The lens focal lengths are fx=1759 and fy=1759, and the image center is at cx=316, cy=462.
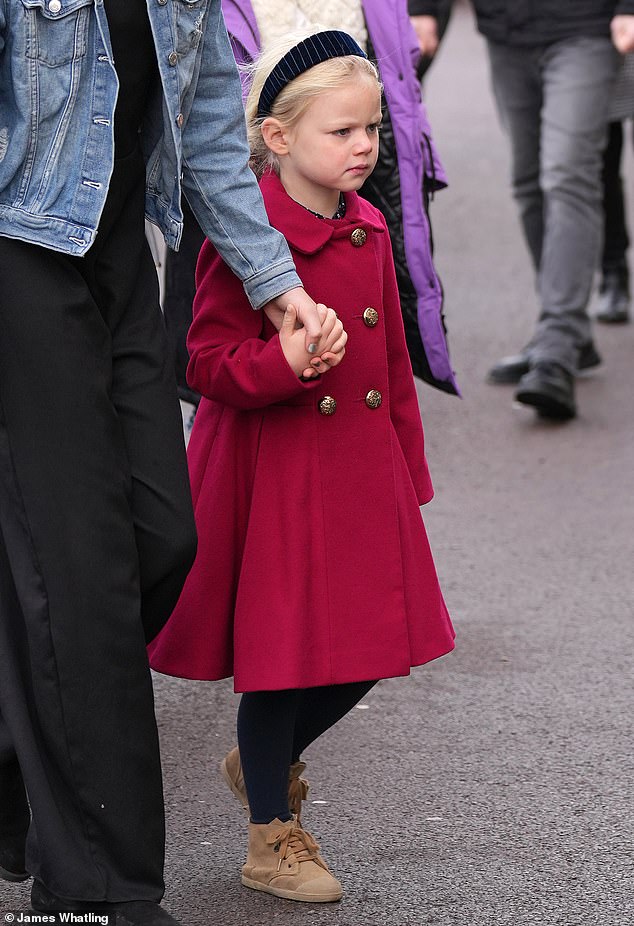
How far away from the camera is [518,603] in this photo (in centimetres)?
523

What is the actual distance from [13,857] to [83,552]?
0.71 metres

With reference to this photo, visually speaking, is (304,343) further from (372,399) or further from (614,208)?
(614,208)

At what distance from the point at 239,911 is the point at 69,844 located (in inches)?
20.5

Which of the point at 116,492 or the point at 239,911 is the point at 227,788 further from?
the point at 116,492

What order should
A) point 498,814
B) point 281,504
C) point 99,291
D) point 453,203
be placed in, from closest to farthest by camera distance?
point 99,291 < point 281,504 < point 498,814 < point 453,203

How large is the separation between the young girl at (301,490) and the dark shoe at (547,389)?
359 cm

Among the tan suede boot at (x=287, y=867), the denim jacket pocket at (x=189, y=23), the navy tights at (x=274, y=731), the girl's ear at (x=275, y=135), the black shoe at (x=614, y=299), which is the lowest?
the black shoe at (x=614, y=299)

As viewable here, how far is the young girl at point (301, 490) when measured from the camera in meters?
3.24

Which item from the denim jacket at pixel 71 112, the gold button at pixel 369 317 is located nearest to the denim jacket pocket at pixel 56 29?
the denim jacket at pixel 71 112

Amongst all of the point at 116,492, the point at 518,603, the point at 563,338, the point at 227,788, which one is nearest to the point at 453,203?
the point at 563,338

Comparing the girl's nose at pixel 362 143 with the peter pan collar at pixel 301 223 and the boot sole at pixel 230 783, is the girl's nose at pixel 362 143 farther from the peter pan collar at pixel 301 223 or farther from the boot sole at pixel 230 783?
the boot sole at pixel 230 783

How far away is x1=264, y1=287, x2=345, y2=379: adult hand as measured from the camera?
10.2ft

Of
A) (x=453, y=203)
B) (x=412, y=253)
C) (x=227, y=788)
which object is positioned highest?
(x=412, y=253)

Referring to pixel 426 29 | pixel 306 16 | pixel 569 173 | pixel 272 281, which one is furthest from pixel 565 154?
pixel 272 281
